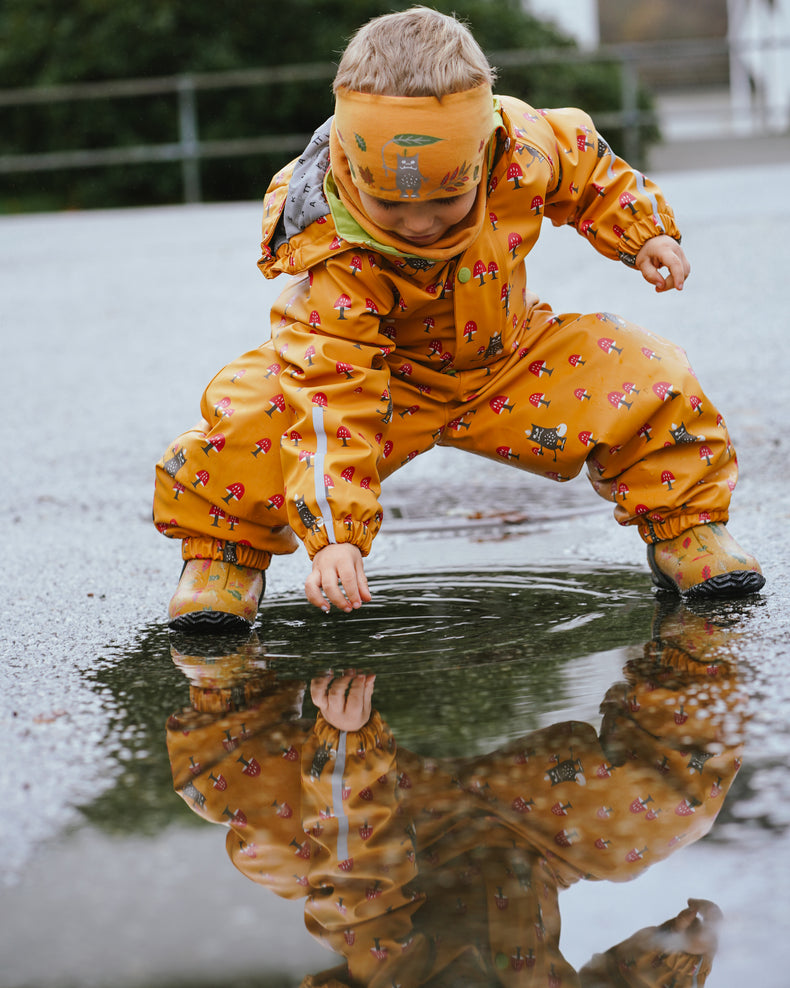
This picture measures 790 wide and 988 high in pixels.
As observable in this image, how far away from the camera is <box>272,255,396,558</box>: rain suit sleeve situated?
1887mm

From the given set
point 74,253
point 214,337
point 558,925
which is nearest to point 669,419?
point 558,925

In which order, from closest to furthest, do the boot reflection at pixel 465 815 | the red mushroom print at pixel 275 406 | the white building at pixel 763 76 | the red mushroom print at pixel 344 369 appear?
the boot reflection at pixel 465 815, the red mushroom print at pixel 344 369, the red mushroom print at pixel 275 406, the white building at pixel 763 76

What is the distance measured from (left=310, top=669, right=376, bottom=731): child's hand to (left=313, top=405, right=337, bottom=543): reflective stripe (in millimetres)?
196

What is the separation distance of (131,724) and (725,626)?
802 millimetres

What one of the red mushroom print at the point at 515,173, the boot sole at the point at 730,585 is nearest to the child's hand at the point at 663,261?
the red mushroom print at the point at 515,173

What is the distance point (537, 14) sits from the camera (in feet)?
56.5

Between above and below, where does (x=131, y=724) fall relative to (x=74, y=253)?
above

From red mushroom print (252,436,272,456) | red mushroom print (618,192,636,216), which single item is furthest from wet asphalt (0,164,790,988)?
red mushroom print (618,192,636,216)

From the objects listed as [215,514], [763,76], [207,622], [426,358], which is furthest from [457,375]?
[763,76]

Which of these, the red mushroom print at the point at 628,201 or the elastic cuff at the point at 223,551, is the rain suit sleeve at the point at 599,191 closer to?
the red mushroom print at the point at 628,201

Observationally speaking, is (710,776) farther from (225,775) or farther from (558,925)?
(225,775)

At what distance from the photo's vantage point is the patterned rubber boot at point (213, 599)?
208 centimetres

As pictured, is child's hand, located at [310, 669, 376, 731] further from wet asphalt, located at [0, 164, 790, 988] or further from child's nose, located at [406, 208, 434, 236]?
child's nose, located at [406, 208, 434, 236]

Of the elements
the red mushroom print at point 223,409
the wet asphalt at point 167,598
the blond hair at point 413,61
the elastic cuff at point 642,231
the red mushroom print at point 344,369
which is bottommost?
the wet asphalt at point 167,598
